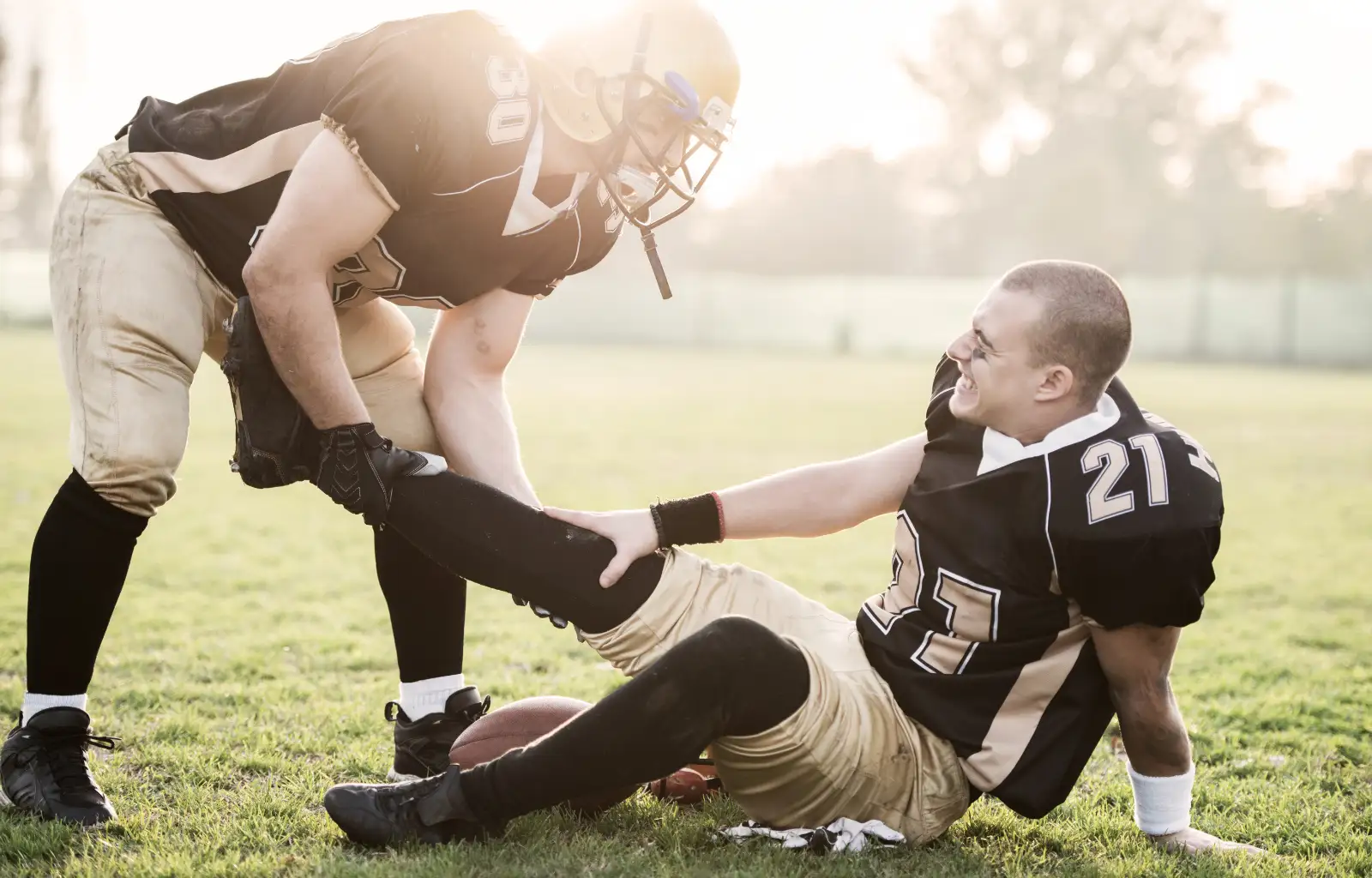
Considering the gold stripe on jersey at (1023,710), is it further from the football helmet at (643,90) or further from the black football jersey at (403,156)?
the black football jersey at (403,156)

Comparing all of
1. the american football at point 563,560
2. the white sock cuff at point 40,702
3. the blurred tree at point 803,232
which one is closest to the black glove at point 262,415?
the american football at point 563,560

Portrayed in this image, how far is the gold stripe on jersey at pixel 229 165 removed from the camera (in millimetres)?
2676

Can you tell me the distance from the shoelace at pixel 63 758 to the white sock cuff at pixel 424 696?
2.28 ft

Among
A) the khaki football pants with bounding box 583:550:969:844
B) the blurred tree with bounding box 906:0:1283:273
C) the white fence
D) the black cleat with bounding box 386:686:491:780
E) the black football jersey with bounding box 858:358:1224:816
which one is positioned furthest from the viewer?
the blurred tree with bounding box 906:0:1283:273

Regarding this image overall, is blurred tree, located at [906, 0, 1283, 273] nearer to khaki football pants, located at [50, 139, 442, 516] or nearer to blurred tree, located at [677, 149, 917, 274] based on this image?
blurred tree, located at [677, 149, 917, 274]

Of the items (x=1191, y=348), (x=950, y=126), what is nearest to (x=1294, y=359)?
(x=1191, y=348)

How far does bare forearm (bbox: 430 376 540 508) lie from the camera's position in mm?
2979

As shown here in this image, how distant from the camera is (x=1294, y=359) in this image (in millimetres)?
28828

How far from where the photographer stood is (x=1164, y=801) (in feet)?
8.57

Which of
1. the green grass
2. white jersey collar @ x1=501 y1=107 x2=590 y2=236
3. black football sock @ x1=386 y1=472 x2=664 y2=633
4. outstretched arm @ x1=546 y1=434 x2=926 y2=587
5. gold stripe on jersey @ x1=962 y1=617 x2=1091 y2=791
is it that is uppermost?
white jersey collar @ x1=501 y1=107 x2=590 y2=236

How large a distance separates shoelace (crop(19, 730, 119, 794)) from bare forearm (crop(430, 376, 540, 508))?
0.99 metres

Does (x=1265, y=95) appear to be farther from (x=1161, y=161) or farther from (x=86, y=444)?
(x=86, y=444)

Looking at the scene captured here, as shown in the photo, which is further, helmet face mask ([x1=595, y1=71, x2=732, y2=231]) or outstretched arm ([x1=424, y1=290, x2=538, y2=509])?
outstretched arm ([x1=424, y1=290, x2=538, y2=509])

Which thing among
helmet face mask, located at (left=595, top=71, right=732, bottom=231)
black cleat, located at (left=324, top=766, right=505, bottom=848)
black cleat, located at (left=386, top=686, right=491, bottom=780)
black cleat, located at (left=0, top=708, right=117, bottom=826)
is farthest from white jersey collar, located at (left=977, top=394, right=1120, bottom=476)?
black cleat, located at (left=0, top=708, right=117, bottom=826)
